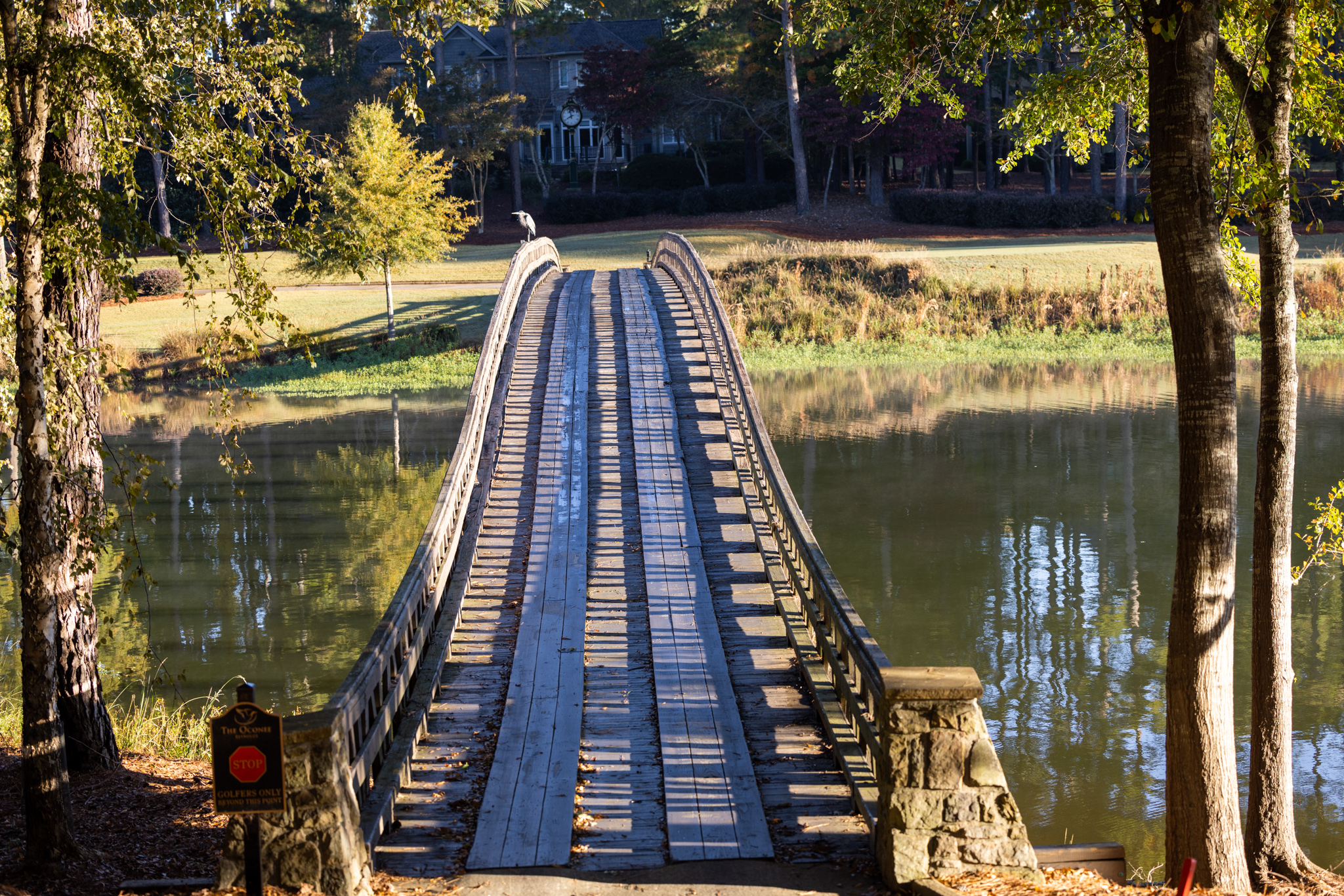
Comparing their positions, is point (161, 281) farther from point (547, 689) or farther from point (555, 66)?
point (547, 689)

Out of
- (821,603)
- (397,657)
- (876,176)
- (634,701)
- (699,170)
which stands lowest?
(634,701)

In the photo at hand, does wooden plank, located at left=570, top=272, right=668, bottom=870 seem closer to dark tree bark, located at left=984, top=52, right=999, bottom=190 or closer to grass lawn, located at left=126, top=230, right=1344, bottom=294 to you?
grass lawn, located at left=126, top=230, right=1344, bottom=294

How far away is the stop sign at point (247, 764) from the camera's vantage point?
18.2 ft

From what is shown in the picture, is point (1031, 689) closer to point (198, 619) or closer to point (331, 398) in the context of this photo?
point (198, 619)

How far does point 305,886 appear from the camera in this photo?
6023mm

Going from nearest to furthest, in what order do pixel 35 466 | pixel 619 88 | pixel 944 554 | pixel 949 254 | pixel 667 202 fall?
pixel 35 466
pixel 944 554
pixel 949 254
pixel 667 202
pixel 619 88

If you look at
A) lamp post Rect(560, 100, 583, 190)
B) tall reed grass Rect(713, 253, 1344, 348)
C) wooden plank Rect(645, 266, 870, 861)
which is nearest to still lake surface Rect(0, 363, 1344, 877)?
wooden plank Rect(645, 266, 870, 861)

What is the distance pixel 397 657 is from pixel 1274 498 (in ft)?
21.9

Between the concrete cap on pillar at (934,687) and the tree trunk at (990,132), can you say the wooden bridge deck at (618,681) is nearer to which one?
the concrete cap on pillar at (934,687)

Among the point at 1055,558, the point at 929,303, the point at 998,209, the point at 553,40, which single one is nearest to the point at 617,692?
the point at 1055,558

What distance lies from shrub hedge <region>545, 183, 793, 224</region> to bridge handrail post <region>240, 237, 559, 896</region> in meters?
46.4

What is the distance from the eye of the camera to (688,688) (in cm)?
956

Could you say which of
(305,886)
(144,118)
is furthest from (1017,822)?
(144,118)

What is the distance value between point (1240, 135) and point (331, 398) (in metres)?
28.7
